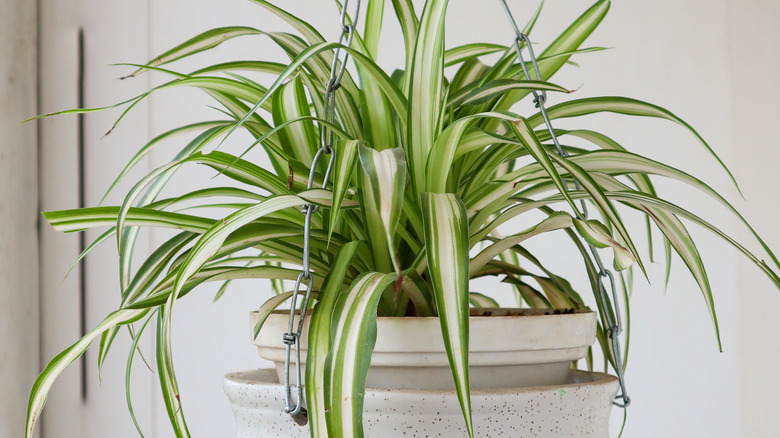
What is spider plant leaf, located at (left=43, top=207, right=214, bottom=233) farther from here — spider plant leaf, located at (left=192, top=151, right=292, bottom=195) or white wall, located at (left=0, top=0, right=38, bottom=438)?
white wall, located at (left=0, top=0, right=38, bottom=438)

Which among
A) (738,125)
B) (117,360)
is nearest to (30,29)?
(117,360)

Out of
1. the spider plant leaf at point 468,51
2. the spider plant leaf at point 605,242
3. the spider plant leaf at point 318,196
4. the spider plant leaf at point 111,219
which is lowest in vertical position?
the spider plant leaf at point 605,242

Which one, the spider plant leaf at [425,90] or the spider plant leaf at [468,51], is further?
the spider plant leaf at [468,51]

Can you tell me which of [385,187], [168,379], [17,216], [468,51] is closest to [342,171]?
[385,187]

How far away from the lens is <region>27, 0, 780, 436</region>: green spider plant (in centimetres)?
46

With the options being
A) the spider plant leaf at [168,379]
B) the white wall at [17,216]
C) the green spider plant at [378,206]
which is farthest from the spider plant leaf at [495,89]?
the white wall at [17,216]

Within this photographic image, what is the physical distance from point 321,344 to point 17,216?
54.3 inches

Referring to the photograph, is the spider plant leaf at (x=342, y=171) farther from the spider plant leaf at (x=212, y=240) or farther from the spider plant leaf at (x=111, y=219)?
the spider plant leaf at (x=111, y=219)

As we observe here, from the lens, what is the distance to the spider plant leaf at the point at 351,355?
40 centimetres

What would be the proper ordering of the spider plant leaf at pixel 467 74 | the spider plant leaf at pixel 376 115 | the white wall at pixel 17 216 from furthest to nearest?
the white wall at pixel 17 216
the spider plant leaf at pixel 467 74
the spider plant leaf at pixel 376 115

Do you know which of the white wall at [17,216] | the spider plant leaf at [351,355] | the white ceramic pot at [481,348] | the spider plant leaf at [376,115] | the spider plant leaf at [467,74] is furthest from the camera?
the white wall at [17,216]

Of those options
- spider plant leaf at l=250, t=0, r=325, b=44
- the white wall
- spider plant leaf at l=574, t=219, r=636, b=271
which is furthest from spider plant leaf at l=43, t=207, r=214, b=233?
the white wall

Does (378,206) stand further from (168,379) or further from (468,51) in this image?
(468,51)

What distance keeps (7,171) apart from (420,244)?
1.30 meters
